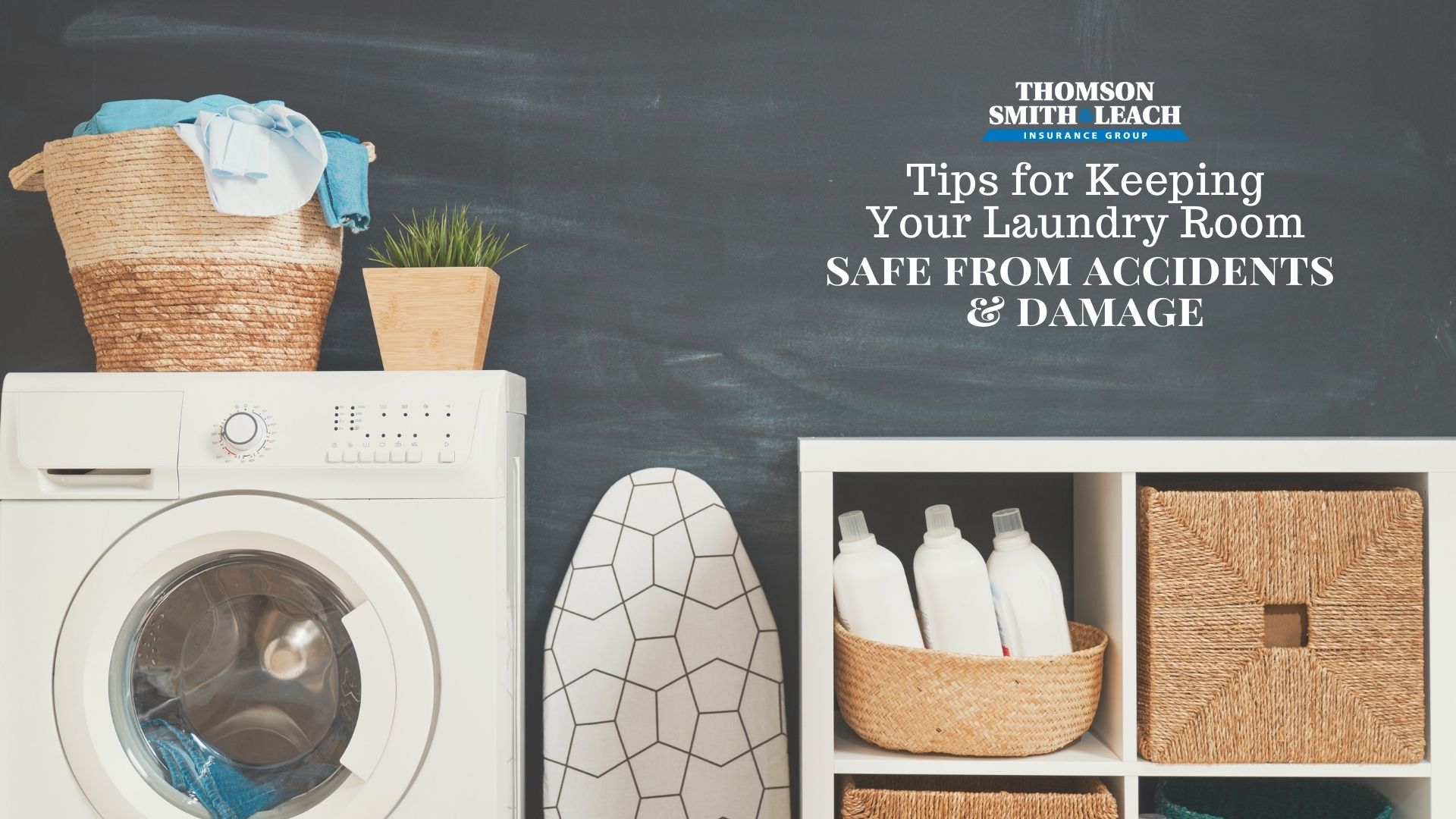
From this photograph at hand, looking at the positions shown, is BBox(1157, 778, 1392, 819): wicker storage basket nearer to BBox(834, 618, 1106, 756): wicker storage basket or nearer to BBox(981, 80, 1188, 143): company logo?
BBox(834, 618, 1106, 756): wicker storage basket

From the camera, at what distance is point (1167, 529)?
4.69 feet

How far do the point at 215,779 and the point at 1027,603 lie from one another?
1176mm

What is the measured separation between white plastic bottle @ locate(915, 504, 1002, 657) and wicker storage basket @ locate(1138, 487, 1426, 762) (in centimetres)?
25

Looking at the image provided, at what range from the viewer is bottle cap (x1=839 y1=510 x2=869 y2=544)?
149cm

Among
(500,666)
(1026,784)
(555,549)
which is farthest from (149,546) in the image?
(1026,784)

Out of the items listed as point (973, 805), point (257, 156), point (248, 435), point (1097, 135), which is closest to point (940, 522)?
point (973, 805)

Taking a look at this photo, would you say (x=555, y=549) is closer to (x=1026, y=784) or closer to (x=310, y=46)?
(x=1026, y=784)

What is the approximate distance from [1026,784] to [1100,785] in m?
0.14

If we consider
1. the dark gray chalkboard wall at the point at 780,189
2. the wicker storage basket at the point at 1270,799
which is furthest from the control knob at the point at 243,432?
the wicker storage basket at the point at 1270,799

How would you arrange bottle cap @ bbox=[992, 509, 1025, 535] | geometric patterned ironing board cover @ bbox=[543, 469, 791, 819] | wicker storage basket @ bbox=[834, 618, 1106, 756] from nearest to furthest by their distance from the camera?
wicker storage basket @ bbox=[834, 618, 1106, 756] < bottle cap @ bbox=[992, 509, 1025, 535] < geometric patterned ironing board cover @ bbox=[543, 469, 791, 819]

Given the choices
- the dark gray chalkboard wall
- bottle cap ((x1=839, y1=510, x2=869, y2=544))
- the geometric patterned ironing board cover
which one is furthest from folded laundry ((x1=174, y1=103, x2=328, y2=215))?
bottle cap ((x1=839, y1=510, x2=869, y2=544))

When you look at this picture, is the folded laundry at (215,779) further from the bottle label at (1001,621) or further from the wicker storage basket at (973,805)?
the bottle label at (1001,621)

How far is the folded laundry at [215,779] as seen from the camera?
4.77 ft

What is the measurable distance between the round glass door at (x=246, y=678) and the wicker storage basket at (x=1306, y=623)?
3.91ft
